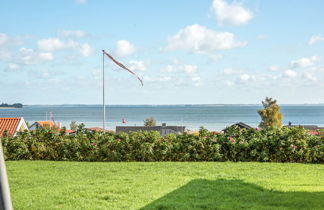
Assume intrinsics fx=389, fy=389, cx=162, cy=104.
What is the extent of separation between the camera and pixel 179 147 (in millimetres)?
10664

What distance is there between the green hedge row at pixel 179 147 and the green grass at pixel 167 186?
741mm

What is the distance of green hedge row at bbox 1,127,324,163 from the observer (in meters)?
10.4

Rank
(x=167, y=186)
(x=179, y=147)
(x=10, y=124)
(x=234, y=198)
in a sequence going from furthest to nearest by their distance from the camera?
1. (x=10, y=124)
2. (x=179, y=147)
3. (x=167, y=186)
4. (x=234, y=198)

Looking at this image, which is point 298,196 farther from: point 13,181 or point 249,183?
point 13,181

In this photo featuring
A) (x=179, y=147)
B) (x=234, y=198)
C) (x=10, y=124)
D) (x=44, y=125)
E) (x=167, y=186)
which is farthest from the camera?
(x=10, y=124)

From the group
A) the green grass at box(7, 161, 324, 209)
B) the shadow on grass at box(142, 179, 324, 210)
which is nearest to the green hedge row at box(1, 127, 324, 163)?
the green grass at box(7, 161, 324, 209)

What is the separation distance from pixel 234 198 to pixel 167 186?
1.39 metres

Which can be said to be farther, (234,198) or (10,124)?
(10,124)

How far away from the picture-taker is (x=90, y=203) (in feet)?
19.4

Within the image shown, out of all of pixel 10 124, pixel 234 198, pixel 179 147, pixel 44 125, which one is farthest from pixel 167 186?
pixel 10 124

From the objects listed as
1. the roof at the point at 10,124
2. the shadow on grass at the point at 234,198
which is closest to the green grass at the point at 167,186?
the shadow on grass at the point at 234,198

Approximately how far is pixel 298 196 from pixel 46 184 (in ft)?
15.1

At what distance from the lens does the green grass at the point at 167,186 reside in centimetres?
584

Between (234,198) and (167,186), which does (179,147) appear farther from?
(234,198)
